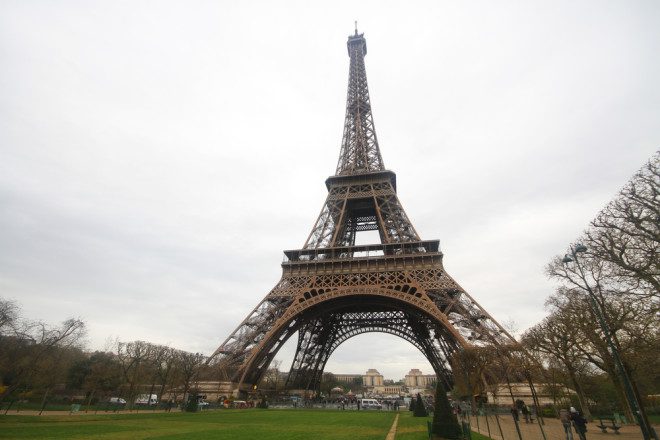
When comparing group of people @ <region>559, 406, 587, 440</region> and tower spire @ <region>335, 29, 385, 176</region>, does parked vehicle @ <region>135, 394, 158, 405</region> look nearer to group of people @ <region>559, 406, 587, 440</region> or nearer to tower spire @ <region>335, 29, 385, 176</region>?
tower spire @ <region>335, 29, 385, 176</region>

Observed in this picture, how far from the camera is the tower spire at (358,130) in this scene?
4875 cm

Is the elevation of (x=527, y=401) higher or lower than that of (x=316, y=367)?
lower

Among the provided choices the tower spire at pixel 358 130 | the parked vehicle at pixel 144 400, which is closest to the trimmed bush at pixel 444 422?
the tower spire at pixel 358 130

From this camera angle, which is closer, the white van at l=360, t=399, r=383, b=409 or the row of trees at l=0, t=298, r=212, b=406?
the row of trees at l=0, t=298, r=212, b=406

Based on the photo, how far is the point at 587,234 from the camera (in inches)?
723

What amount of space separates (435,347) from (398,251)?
15.2 meters

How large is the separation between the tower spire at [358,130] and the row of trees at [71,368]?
31472mm

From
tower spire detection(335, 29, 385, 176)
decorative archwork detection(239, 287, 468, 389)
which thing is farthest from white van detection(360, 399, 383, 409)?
tower spire detection(335, 29, 385, 176)

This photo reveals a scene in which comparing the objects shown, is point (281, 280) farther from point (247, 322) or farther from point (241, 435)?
point (241, 435)

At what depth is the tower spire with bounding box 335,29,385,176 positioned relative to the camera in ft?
160

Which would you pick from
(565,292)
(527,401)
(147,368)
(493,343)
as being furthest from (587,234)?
(147,368)

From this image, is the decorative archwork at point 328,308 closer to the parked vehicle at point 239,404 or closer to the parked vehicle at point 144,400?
the parked vehicle at point 239,404

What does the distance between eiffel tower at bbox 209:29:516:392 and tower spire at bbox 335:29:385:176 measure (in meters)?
0.21

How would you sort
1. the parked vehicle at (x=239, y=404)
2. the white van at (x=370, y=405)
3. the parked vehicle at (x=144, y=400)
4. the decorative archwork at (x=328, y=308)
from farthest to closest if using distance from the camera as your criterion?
1. the parked vehicle at (x=144, y=400)
2. the white van at (x=370, y=405)
3. the parked vehicle at (x=239, y=404)
4. the decorative archwork at (x=328, y=308)
